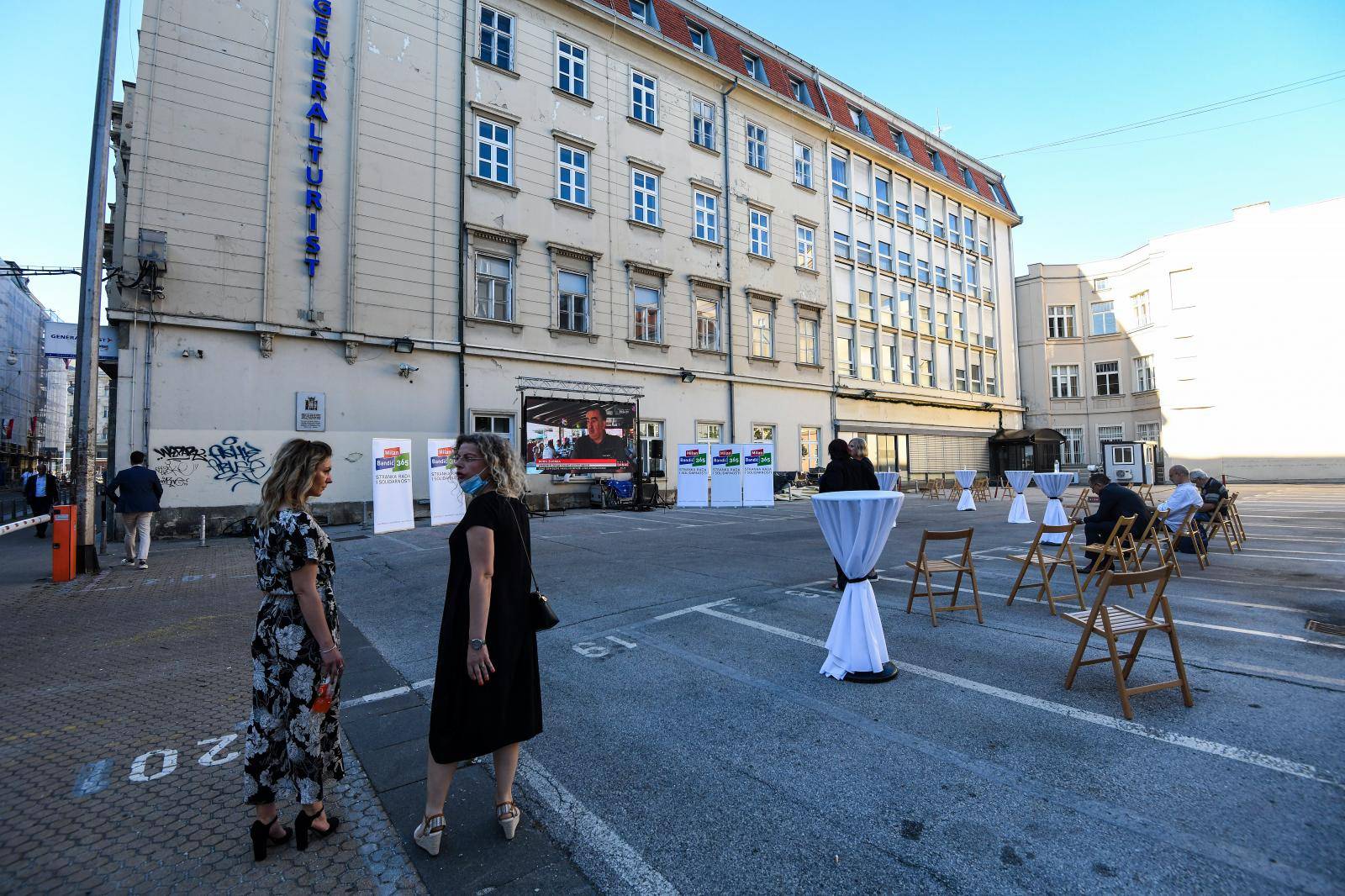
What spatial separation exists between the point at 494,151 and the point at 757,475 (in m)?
13.4

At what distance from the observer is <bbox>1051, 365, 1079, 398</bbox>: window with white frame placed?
41938 mm

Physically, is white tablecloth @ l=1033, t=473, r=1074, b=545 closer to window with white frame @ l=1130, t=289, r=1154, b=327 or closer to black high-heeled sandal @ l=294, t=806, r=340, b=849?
black high-heeled sandal @ l=294, t=806, r=340, b=849

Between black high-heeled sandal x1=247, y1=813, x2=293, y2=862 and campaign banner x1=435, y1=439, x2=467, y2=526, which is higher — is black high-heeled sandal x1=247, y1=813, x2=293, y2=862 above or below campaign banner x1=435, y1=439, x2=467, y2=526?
below

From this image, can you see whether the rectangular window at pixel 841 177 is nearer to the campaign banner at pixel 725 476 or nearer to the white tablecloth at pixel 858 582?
the campaign banner at pixel 725 476

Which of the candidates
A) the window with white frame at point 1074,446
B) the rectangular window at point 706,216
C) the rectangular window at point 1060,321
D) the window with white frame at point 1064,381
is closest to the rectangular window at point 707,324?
the rectangular window at point 706,216

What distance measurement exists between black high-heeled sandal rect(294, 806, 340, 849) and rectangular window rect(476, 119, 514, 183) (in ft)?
63.9

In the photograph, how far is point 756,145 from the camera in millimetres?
26469

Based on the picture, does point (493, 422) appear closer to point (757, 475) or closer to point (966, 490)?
point (757, 475)

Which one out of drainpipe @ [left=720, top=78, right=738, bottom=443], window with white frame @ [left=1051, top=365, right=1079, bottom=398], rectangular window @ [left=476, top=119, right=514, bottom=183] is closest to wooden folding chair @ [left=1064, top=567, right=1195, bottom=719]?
rectangular window @ [left=476, top=119, right=514, bottom=183]

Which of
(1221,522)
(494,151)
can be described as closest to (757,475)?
(1221,522)

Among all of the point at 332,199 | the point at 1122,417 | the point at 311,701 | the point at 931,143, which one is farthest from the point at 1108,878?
the point at 1122,417

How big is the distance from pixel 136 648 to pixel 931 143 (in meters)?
40.9

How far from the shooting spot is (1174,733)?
3496 mm

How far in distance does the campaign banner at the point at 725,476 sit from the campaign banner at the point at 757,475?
0.18 m
